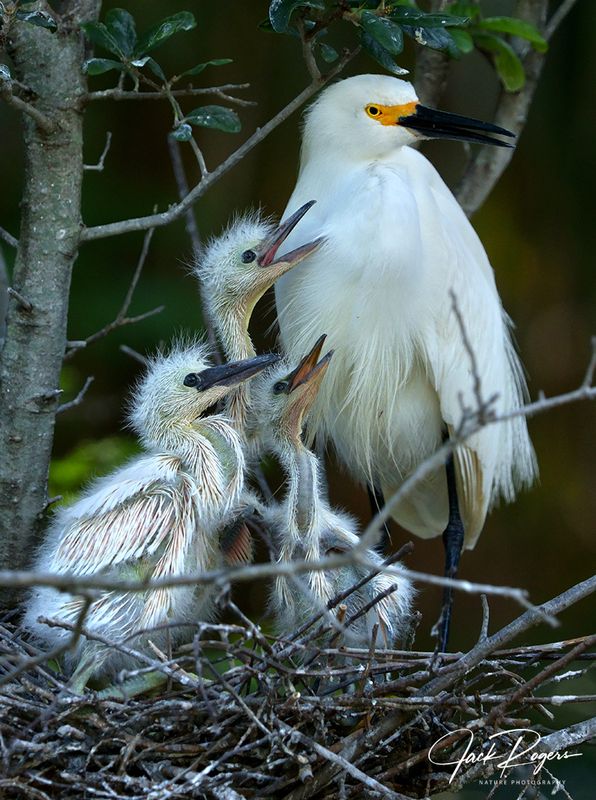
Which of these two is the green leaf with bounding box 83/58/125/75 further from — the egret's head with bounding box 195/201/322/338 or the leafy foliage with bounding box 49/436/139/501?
the leafy foliage with bounding box 49/436/139/501

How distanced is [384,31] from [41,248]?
0.66 m

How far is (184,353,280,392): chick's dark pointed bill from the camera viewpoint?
191 cm

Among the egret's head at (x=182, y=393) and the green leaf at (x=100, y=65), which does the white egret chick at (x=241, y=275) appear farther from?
the green leaf at (x=100, y=65)

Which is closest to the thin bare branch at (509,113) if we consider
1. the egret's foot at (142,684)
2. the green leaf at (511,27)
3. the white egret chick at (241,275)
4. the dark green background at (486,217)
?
the green leaf at (511,27)

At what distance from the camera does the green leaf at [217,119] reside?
191 centimetres

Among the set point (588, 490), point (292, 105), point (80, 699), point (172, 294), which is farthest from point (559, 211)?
point (80, 699)

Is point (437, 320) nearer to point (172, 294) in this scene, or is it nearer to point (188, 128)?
point (188, 128)

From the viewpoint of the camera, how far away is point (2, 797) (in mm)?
1490

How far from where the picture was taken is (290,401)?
6.60 ft

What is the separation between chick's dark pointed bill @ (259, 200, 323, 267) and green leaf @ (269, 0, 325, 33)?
0.36 meters

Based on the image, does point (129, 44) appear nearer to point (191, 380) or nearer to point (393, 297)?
point (191, 380)

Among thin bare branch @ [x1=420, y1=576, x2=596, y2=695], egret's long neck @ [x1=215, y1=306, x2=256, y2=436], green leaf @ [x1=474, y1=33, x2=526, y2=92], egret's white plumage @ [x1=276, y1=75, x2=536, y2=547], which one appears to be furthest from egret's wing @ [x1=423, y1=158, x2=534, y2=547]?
thin bare branch @ [x1=420, y1=576, x2=596, y2=695]

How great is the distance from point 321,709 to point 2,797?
1.48ft

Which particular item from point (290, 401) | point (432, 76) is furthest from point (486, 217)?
point (290, 401)
